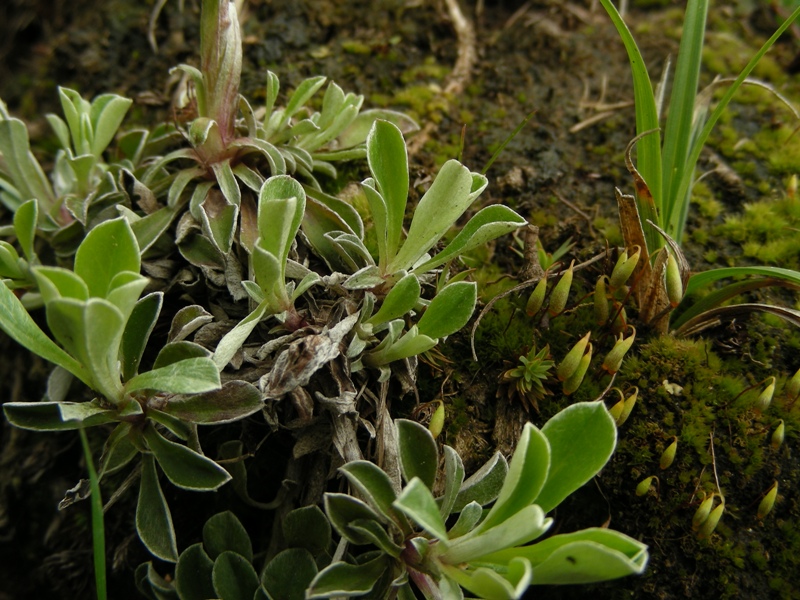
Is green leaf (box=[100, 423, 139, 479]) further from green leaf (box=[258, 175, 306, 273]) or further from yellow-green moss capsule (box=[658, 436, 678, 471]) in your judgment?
yellow-green moss capsule (box=[658, 436, 678, 471])

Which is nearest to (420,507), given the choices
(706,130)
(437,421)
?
(437,421)

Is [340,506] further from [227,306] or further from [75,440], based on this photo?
[75,440]

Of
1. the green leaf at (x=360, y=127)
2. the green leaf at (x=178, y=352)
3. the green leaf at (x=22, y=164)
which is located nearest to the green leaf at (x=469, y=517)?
the green leaf at (x=178, y=352)

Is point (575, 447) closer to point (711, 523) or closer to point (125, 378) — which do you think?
point (711, 523)

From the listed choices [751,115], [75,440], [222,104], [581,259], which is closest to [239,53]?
[222,104]

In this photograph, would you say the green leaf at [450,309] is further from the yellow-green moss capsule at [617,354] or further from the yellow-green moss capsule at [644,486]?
the yellow-green moss capsule at [644,486]

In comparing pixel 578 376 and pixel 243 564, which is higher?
pixel 578 376

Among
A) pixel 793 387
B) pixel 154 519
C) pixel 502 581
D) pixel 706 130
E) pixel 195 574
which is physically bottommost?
pixel 195 574

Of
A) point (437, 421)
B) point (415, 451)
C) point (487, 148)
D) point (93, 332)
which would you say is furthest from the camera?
point (487, 148)
